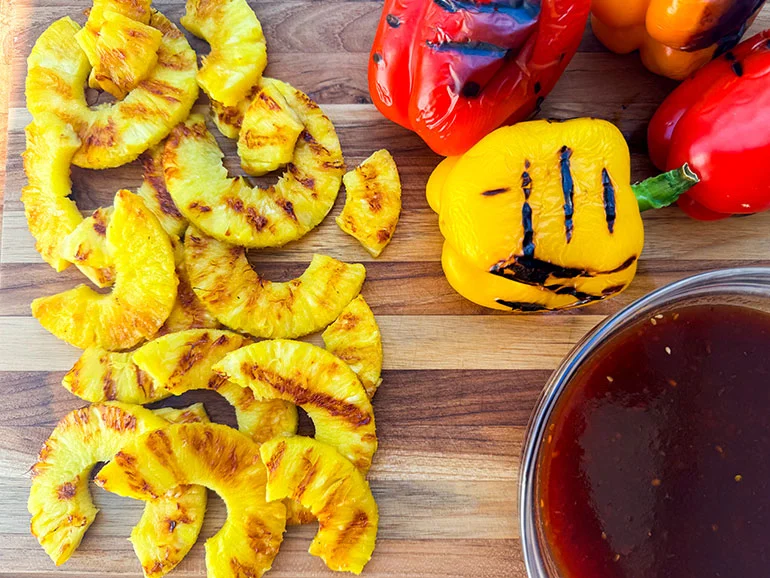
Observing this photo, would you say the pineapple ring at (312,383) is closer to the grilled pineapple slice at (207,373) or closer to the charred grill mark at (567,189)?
the grilled pineapple slice at (207,373)

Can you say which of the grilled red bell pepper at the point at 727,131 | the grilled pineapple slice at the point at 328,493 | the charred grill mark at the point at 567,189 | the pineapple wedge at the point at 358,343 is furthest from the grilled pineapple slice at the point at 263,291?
the grilled red bell pepper at the point at 727,131

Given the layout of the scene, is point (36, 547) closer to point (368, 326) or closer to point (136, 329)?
point (136, 329)

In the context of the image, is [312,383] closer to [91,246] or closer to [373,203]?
[373,203]

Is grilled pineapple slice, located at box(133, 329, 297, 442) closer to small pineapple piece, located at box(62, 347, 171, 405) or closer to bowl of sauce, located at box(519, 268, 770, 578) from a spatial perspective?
small pineapple piece, located at box(62, 347, 171, 405)

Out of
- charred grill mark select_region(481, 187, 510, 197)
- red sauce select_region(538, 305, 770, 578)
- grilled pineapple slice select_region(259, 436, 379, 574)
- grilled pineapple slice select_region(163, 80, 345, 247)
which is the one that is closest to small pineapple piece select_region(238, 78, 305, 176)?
grilled pineapple slice select_region(163, 80, 345, 247)

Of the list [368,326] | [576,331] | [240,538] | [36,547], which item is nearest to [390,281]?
[368,326]

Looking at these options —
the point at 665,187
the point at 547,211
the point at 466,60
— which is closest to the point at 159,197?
the point at 466,60
